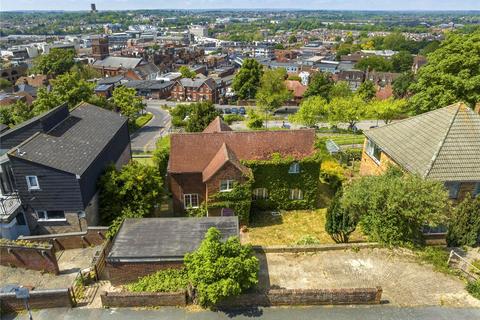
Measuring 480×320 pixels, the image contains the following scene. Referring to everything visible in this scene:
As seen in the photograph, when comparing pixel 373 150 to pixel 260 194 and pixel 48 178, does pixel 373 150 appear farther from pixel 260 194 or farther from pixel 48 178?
pixel 48 178

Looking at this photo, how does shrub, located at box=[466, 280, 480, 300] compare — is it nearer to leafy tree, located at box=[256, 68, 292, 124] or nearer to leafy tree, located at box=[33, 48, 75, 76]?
leafy tree, located at box=[256, 68, 292, 124]

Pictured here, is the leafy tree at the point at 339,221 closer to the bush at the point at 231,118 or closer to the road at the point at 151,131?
the road at the point at 151,131

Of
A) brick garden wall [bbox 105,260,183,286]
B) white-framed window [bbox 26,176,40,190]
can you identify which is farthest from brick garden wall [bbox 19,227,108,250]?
brick garden wall [bbox 105,260,183,286]

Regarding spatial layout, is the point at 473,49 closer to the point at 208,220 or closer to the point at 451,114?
the point at 451,114

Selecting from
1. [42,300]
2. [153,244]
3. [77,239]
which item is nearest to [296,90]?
[77,239]

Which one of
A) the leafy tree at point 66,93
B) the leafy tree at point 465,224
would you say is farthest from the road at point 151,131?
the leafy tree at point 465,224

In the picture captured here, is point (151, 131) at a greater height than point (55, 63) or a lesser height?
lesser
